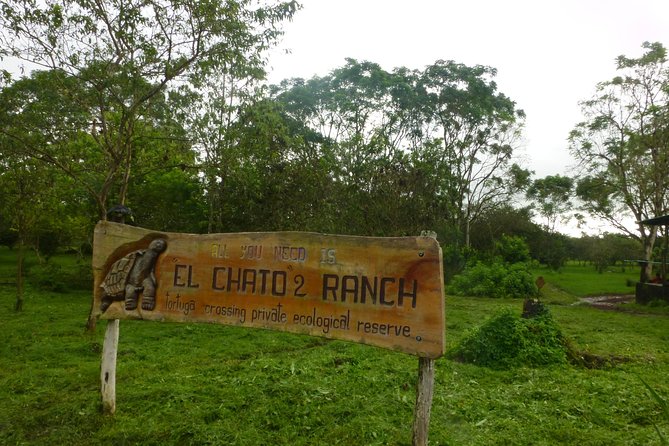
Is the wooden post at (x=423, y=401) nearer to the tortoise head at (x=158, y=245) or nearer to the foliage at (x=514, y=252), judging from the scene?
the tortoise head at (x=158, y=245)

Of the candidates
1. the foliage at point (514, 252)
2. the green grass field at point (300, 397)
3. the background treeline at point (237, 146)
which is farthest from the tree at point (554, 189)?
the green grass field at point (300, 397)

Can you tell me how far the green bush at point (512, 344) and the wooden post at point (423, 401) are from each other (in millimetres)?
3451

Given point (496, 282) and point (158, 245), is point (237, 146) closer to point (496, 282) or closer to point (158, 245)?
point (158, 245)

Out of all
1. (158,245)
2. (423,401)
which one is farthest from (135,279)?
(423,401)

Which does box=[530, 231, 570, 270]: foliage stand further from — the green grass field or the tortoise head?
the tortoise head

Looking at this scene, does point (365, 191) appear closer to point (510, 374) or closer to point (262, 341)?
point (262, 341)

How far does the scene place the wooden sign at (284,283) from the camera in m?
2.82

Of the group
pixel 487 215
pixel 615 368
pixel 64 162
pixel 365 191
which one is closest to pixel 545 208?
pixel 487 215

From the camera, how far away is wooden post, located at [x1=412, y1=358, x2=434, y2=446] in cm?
287

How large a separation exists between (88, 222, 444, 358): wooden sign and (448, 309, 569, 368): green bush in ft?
12.3

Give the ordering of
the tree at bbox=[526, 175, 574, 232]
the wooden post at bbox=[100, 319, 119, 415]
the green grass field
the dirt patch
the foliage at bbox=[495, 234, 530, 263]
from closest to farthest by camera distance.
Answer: the green grass field < the wooden post at bbox=[100, 319, 119, 415] < the dirt patch < the foliage at bbox=[495, 234, 530, 263] < the tree at bbox=[526, 175, 574, 232]

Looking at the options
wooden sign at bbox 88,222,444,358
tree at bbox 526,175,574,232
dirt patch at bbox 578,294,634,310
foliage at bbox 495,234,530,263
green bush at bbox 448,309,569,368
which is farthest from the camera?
tree at bbox 526,175,574,232

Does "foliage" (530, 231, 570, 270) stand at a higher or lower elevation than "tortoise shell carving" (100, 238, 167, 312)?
higher

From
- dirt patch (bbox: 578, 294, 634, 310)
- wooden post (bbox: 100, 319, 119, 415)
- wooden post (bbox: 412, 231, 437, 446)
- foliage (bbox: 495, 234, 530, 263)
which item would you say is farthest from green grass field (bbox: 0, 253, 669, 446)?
foliage (bbox: 495, 234, 530, 263)
